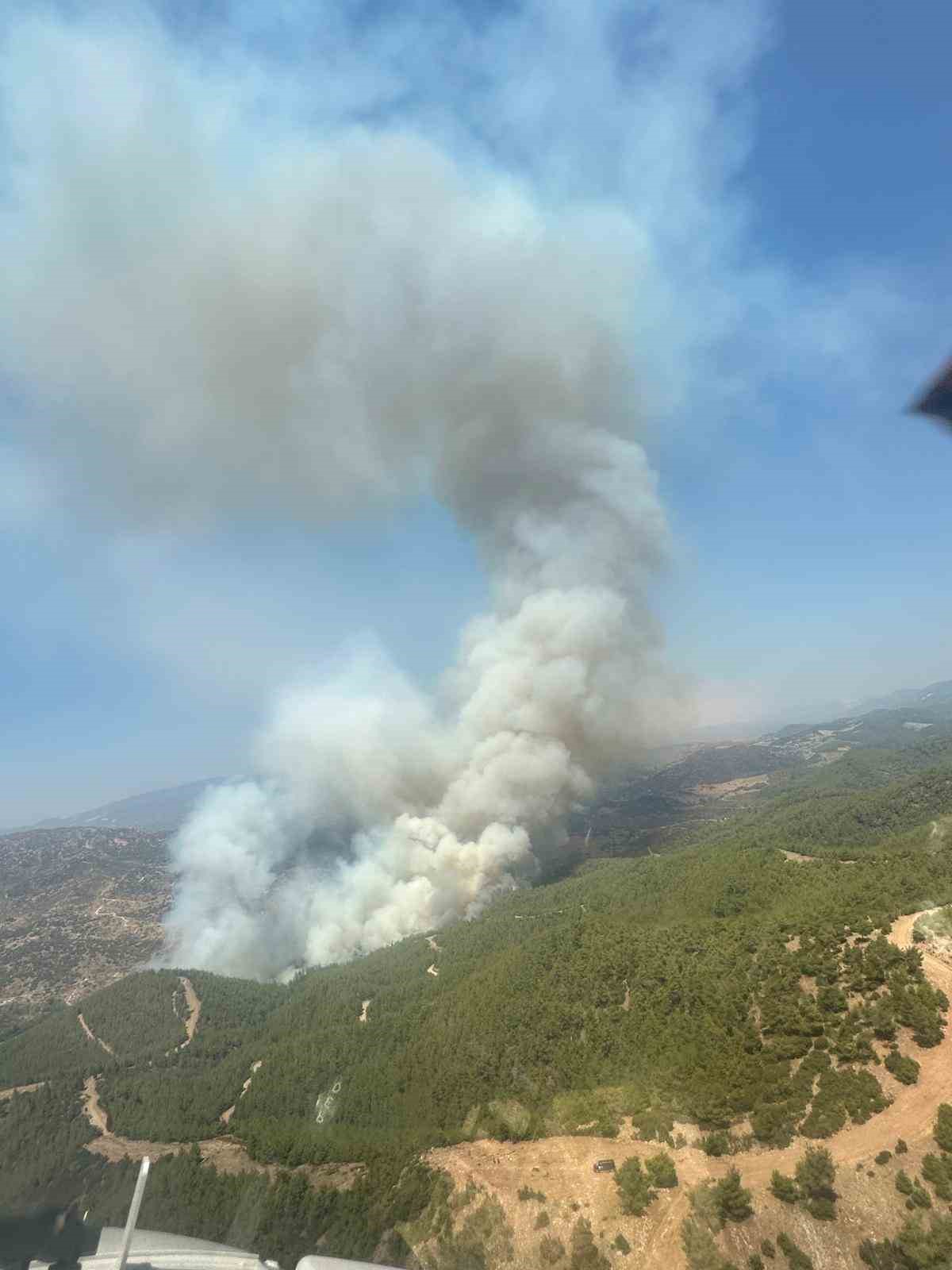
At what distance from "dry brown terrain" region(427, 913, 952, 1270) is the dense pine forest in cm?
79

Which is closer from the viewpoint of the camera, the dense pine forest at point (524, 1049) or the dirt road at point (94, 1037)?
the dense pine forest at point (524, 1049)

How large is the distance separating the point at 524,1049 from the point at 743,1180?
19794mm

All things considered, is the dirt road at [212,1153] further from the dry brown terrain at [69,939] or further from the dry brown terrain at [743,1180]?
the dry brown terrain at [69,939]

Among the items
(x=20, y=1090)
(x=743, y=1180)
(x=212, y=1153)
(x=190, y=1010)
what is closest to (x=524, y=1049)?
(x=743, y=1180)

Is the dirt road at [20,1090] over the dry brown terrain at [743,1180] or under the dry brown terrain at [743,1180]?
under

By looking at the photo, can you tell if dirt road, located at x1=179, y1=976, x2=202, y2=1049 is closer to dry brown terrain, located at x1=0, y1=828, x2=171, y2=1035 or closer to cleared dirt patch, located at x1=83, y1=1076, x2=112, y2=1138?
cleared dirt patch, located at x1=83, y1=1076, x2=112, y2=1138

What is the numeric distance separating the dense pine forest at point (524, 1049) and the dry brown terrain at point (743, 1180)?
0.79m

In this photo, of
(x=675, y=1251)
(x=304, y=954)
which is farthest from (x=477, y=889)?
(x=675, y=1251)

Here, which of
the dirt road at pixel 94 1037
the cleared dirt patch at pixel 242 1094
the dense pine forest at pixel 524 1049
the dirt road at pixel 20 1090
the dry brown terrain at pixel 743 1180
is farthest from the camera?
the dirt road at pixel 94 1037

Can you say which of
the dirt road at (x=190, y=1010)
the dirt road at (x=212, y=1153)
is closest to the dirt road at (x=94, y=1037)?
the dirt road at (x=190, y=1010)

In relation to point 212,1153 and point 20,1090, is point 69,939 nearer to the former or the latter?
point 20,1090

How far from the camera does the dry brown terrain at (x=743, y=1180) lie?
70.3 feet

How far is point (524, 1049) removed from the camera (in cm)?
4062

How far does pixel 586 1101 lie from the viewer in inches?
1245
